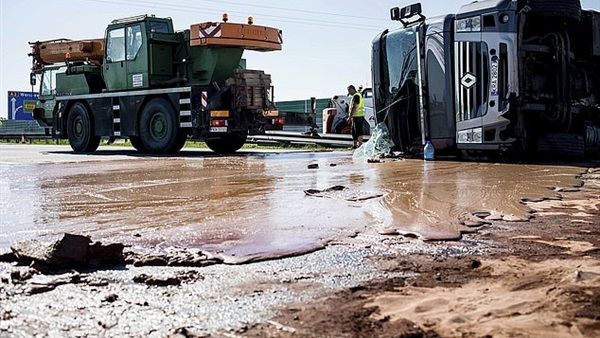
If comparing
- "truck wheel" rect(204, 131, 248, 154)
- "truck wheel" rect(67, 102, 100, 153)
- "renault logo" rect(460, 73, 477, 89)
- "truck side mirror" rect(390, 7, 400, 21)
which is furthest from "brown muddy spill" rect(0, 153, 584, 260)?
"truck wheel" rect(67, 102, 100, 153)

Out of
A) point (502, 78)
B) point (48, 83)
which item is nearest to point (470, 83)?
point (502, 78)

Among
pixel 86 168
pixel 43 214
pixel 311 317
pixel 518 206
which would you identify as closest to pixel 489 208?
pixel 518 206

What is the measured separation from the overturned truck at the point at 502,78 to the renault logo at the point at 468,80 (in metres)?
0.02

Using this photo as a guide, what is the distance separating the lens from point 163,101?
14.8 metres

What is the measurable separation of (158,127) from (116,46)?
223cm

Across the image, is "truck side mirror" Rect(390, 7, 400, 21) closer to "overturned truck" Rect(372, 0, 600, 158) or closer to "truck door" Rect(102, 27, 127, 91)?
"overturned truck" Rect(372, 0, 600, 158)

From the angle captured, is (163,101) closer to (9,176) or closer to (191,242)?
(9,176)

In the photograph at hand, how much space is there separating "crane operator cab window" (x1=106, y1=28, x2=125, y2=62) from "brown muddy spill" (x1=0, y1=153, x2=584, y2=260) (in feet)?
22.2

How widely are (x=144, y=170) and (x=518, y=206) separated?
5.84 m

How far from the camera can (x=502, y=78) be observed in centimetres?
964

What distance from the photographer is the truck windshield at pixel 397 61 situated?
11.0m

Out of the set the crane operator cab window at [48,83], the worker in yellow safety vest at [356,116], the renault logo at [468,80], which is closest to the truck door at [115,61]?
the crane operator cab window at [48,83]

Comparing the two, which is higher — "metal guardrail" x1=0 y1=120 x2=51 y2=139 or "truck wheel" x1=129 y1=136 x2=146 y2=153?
"metal guardrail" x1=0 y1=120 x2=51 y2=139

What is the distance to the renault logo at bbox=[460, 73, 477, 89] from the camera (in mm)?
9945
